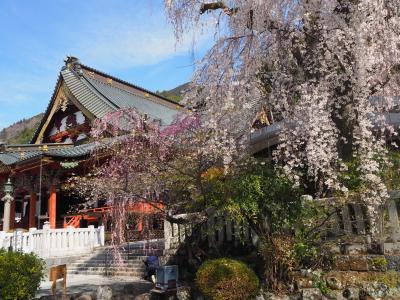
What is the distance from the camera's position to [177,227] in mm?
9227

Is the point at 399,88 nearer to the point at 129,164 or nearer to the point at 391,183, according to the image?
the point at 391,183

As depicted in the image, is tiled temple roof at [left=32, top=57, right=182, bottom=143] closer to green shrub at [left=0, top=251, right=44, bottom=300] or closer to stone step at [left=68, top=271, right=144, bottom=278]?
stone step at [left=68, top=271, right=144, bottom=278]

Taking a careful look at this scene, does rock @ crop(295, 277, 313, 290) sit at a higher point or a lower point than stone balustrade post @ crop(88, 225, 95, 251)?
lower

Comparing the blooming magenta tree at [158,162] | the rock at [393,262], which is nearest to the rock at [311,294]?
the rock at [393,262]

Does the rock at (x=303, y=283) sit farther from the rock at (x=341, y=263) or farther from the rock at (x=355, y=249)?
the rock at (x=355, y=249)

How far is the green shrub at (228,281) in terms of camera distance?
6.42 m

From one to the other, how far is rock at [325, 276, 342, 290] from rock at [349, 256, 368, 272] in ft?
1.05

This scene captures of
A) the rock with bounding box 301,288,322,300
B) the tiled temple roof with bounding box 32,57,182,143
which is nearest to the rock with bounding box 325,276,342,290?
the rock with bounding box 301,288,322,300

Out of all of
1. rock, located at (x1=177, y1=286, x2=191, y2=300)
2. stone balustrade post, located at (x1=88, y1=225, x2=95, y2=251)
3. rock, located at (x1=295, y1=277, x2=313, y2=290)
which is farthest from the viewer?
stone balustrade post, located at (x1=88, y1=225, x2=95, y2=251)

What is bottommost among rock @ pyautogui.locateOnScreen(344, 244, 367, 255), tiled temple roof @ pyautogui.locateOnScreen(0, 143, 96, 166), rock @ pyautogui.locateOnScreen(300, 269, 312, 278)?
rock @ pyautogui.locateOnScreen(300, 269, 312, 278)

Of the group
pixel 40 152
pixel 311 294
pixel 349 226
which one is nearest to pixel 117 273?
pixel 40 152

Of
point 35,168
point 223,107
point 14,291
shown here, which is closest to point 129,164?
point 223,107

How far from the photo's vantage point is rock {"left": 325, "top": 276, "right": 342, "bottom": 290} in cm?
636

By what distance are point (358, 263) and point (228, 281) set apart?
2.10 metres
